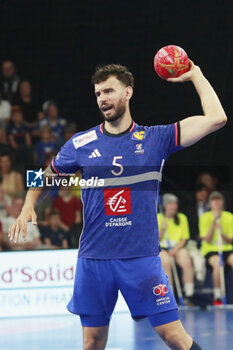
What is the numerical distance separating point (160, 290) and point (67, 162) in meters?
1.08

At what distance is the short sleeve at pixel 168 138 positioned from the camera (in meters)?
4.44

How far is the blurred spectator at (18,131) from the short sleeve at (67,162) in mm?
7924

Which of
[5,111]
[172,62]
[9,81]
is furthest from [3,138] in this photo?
[172,62]

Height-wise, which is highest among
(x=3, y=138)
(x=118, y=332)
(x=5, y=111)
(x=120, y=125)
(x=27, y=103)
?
(x=27, y=103)

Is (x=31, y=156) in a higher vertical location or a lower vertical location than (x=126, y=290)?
higher

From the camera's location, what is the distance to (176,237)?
1027 centimetres

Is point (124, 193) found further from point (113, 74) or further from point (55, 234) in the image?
point (55, 234)

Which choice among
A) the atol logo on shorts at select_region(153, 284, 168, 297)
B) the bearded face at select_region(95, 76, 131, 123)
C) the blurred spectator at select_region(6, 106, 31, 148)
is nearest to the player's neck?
the bearded face at select_region(95, 76, 131, 123)

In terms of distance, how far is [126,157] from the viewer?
4.42m

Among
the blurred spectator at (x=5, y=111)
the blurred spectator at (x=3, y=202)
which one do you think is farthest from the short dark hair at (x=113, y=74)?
the blurred spectator at (x=5, y=111)

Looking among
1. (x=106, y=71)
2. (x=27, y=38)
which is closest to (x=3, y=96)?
(x=27, y=38)

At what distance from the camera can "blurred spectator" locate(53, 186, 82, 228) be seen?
1091 centimetres

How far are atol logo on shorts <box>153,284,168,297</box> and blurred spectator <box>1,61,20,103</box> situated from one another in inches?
364

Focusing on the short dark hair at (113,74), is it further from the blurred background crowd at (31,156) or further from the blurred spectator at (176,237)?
the blurred background crowd at (31,156)
